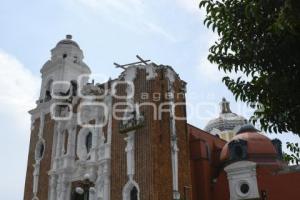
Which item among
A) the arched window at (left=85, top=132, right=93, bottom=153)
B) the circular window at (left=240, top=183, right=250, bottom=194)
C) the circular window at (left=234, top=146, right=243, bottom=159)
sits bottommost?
the circular window at (left=240, top=183, right=250, bottom=194)

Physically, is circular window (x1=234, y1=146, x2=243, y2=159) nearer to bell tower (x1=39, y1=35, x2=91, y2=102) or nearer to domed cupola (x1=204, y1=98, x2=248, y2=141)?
bell tower (x1=39, y1=35, x2=91, y2=102)

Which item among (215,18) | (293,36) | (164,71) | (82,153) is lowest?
(293,36)

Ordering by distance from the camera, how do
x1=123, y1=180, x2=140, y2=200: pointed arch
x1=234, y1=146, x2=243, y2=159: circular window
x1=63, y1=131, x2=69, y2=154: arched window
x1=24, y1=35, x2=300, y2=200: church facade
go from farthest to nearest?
x1=63, y1=131, x2=69, y2=154: arched window, x1=234, y1=146, x2=243, y2=159: circular window, x1=24, y1=35, x2=300, y2=200: church facade, x1=123, y1=180, x2=140, y2=200: pointed arch

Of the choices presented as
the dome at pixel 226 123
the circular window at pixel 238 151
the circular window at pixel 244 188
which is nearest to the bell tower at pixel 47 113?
the circular window at pixel 238 151

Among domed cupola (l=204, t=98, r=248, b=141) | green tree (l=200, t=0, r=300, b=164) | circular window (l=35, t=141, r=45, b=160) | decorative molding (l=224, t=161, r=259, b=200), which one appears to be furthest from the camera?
domed cupola (l=204, t=98, r=248, b=141)

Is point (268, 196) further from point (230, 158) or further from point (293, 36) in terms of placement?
point (293, 36)

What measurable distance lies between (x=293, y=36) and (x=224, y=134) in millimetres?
31061

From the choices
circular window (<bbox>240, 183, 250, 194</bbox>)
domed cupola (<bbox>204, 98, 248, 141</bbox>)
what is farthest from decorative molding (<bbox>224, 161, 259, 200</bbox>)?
domed cupola (<bbox>204, 98, 248, 141</bbox>)

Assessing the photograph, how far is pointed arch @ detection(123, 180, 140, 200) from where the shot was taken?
19325 mm

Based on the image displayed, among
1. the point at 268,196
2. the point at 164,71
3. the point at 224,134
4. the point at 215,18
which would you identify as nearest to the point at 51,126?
the point at 164,71

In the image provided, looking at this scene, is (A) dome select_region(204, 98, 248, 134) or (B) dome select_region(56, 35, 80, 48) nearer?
(B) dome select_region(56, 35, 80, 48)

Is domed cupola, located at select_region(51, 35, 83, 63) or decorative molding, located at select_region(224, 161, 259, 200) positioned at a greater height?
domed cupola, located at select_region(51, 35, 83, 63)

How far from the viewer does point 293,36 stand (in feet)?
20.2

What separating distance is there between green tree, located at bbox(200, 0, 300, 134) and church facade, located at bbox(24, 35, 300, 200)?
1215 cm
